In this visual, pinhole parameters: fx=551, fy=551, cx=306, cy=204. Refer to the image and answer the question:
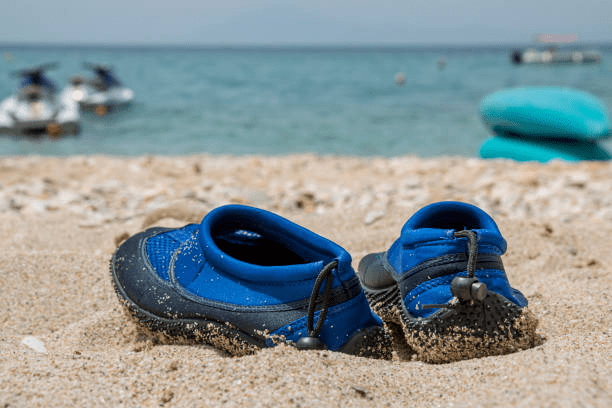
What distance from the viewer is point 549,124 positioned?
613cm

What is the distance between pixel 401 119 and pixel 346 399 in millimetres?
11886

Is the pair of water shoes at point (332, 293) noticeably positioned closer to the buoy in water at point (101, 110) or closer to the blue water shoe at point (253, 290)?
the blue water shoe at point (253, 290)

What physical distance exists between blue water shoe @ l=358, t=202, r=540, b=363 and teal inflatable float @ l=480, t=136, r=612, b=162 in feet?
17.0

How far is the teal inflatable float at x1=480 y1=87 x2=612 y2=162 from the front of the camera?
19.8 ft

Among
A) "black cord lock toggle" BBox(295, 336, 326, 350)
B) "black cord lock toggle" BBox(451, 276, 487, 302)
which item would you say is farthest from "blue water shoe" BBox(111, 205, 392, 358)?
"black cord lock toggle" BBox(451, 276, 487, 302)

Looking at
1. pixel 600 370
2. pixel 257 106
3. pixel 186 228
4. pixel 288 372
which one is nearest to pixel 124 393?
pixel 288 372

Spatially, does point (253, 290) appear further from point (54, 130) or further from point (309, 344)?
point (54, 130)

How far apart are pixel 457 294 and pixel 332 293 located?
29 cm

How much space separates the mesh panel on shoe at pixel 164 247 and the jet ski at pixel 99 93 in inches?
565

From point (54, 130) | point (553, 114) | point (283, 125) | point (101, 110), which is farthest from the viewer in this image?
point (101, 110)

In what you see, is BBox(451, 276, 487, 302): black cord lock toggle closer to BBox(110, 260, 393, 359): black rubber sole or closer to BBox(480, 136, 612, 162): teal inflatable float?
BBox(110, 260, 393, 359): black rubber sole

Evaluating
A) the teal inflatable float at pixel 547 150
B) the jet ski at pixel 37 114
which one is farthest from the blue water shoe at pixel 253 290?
the jet ski at pixel 37 114

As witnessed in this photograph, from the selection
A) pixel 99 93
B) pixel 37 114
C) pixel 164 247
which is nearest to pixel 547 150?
pixel 164 247

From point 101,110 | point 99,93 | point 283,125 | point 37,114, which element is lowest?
point 101,110
